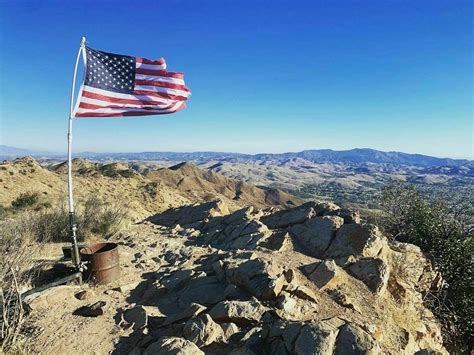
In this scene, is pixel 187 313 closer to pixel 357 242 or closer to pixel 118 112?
pixel 118 112

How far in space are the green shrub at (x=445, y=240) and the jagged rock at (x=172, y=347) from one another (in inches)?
218

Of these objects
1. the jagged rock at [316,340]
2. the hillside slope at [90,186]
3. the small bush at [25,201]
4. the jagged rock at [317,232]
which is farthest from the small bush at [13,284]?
the small bush at [25,201]

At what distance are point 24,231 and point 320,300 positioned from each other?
872 cm

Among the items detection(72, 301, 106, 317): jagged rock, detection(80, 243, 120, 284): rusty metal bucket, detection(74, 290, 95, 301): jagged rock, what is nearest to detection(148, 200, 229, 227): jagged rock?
detection(80, 243, 120, 284): rusty metal bucket

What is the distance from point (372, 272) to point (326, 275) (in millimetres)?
1125

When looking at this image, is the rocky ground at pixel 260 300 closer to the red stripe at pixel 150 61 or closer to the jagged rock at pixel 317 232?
the jagged rock at pixel 317 232

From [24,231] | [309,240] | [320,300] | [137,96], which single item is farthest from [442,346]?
[24,231]

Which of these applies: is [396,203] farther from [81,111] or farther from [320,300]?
[81,111]

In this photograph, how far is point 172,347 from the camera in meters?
4.93

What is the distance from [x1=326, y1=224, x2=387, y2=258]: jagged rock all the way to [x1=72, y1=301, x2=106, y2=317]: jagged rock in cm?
507

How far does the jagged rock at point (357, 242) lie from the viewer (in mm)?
8461

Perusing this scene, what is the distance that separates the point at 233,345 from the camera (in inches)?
206

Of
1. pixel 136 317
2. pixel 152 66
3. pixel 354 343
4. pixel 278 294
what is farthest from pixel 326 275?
pixel 152 66

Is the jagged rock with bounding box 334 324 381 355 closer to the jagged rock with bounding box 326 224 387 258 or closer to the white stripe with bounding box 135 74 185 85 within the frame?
the jagged rock with bounding box 326 224 387 258
